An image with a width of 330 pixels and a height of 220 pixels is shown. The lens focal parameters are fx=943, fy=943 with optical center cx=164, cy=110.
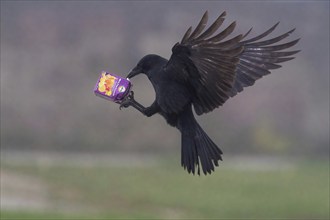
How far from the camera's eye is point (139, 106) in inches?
270

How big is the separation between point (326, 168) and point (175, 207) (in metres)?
9.76

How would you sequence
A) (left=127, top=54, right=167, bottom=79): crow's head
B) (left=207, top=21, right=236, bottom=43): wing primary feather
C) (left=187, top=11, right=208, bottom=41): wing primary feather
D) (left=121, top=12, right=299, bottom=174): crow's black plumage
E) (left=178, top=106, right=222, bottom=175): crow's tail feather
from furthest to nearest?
(left=127, top=54, right=167, bottom=79): crow's head, (left=178, top=106, right=222, bottom=175): crow's tail feather, (left=121, top=12, right=299, bottom=174): crow's black plumage, (left=187, top=11, right=208, bottom=41): wing primary feather, (left=207, top=21, right=236, bottom=43): wing primary feather

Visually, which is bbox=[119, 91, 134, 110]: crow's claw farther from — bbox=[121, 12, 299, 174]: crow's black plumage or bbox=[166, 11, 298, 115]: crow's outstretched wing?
bbox=[166, 11, 298, 115]: crow's outstretched wing

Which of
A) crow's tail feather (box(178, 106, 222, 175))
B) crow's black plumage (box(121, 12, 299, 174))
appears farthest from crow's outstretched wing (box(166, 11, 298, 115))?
crow's tail feather (box(178, 106, 222, 175))

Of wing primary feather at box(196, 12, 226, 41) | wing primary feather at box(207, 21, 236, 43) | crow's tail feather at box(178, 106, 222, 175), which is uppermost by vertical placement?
wing primary feather at box(196, 12, 226, 41)

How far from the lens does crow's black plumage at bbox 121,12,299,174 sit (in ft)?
20.6

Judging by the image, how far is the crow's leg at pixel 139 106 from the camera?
22.3 ft

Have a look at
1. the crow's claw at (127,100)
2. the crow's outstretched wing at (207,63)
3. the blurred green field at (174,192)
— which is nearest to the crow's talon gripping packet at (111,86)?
the crow's claw at (127,100)

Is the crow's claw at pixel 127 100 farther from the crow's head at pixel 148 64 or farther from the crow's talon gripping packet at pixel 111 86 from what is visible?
the crow's head at pixel 148 64

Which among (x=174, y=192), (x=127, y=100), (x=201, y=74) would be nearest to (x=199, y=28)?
(x=201, y=74)

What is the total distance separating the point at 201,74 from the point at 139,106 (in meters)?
0.64

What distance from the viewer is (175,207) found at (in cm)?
1948

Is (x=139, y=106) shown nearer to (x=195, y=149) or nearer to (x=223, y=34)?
(x=195, y=149)

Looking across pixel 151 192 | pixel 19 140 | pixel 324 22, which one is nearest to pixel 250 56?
pixel 151 192
